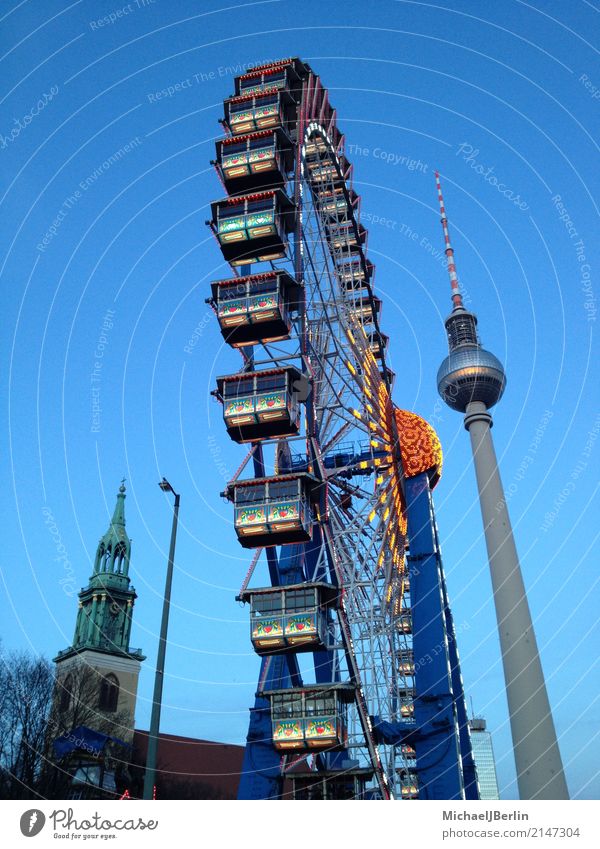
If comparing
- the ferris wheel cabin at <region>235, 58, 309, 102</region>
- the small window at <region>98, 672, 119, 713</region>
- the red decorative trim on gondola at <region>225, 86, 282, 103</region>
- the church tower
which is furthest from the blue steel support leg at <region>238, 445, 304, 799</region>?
the small window at <region>98, 672, 119, 713</region>

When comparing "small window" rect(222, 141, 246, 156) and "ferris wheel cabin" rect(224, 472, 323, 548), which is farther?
"small window" rect(222, 141, 246, 156)

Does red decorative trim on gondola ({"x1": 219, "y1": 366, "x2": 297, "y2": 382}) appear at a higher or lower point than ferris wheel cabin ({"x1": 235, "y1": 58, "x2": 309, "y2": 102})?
lower

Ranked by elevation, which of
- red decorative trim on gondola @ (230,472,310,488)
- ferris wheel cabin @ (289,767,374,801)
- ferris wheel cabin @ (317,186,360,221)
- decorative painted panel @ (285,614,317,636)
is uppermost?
ferris wheel cabin @ (317,186,360,221)

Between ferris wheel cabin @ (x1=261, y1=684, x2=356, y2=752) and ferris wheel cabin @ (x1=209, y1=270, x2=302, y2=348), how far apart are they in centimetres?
1638

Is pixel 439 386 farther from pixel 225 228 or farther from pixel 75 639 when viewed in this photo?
pixel 75 639

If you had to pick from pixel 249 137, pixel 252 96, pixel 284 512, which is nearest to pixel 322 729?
pixel 284 512

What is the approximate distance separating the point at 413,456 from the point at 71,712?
26.8 m

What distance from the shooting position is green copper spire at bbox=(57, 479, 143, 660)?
276 ft

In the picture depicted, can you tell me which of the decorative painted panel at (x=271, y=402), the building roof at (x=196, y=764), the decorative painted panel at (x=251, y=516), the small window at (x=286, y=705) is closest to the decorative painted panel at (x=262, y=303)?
the decorative painted panel at (x=271, y=402)

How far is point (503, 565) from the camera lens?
6384cm

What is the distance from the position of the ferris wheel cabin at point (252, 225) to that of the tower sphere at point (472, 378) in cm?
3871

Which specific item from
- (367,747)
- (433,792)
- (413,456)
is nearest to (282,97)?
(413,456)

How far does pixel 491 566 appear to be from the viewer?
212 feet

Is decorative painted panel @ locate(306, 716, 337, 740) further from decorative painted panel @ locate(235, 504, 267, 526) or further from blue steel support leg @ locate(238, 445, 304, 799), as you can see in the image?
decorative painted panel @ locate(235, 504, 267, 526)
